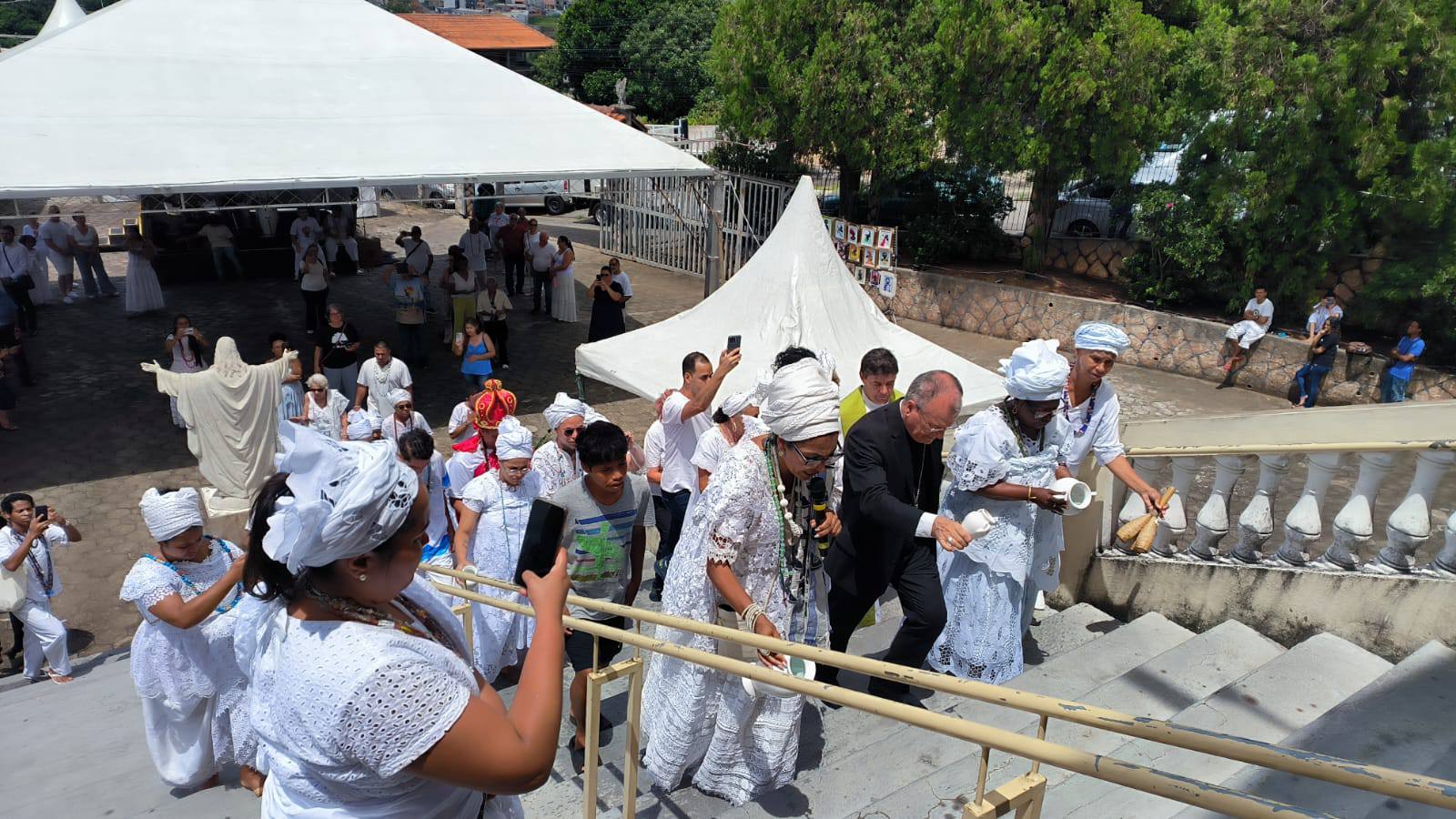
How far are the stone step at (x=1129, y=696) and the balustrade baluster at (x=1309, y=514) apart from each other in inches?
17.2

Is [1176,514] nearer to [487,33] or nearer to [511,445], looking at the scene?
[511,445]

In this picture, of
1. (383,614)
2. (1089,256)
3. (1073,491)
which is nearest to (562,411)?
(1073,491)

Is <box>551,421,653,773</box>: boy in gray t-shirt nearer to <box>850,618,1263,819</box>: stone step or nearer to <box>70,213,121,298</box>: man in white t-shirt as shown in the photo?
<box>850,618,1263,819</box>: stone step

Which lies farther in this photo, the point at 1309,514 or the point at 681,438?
the point at 681,438

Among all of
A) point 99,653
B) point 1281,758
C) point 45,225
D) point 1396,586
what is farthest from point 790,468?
point 45,225

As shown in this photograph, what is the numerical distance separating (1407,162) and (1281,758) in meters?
13.3

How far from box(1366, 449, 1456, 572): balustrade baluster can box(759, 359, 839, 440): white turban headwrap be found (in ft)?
8.82

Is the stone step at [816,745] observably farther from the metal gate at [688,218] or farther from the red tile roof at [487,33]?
the red tile roof at [487,33]

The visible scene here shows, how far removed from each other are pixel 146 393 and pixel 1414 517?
1340 cm

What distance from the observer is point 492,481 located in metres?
4.82

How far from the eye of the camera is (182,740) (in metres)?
4.16

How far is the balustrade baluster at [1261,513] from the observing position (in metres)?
4.53

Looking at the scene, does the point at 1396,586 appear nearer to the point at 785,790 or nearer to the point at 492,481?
the point at 785,790

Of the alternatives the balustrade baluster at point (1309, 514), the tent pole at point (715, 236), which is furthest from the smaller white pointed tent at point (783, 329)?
the tent pole at point (715, 236)
